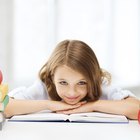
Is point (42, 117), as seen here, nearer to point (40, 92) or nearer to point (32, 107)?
point (32, 107)

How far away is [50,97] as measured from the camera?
1.70m

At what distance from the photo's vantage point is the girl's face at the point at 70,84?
1.47 metres

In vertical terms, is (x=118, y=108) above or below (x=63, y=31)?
below

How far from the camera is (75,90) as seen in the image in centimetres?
148

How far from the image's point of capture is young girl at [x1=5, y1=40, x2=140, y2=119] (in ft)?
4.78

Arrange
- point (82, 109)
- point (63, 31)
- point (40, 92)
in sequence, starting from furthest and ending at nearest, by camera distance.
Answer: point (63, 31) < point (40, 92) < point (82, 109)

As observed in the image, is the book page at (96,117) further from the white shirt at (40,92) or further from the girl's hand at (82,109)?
the white shirt at (40,92)
